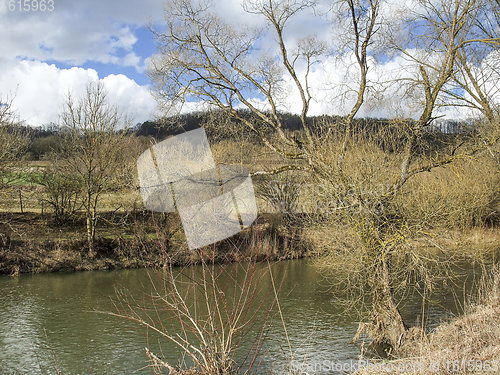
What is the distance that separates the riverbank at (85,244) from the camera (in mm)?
14977

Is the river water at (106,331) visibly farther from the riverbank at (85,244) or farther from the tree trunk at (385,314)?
the riverbank at (85,244)

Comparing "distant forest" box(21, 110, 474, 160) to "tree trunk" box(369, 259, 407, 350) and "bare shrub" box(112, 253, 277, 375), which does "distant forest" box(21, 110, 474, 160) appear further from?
"bare shrub" box(112, 253, 277, 375)

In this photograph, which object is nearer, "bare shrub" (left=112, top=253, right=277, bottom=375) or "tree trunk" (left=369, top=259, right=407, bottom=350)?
"bare shrub" (left=112, top=253, right=277, bottom=375)

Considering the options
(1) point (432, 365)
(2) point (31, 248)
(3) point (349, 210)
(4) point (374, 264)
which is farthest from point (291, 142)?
(2) point (31, 248)

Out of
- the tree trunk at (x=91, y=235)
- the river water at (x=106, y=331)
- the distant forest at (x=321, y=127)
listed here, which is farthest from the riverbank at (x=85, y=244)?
the distant forest at (x=321, y=127)

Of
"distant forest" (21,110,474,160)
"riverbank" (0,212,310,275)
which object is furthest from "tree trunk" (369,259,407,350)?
"riverbank" (0,212,310,275)

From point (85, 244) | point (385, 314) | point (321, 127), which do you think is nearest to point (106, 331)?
point (385, 314)

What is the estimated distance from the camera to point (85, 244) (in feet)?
54.5

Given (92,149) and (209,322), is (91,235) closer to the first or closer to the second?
(92,149)

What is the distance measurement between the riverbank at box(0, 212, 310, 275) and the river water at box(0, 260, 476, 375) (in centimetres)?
156

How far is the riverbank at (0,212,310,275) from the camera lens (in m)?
15.0

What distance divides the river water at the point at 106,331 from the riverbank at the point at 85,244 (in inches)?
61.3

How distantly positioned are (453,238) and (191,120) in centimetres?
940

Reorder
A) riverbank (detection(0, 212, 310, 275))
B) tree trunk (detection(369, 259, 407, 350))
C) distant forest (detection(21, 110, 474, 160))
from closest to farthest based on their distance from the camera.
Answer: tree trunk (detection(369, 259, 407, 350)) → distant forest (detection(21, 110, 474, 160)) → riverbank (detection(0, 212, 310, 275))
